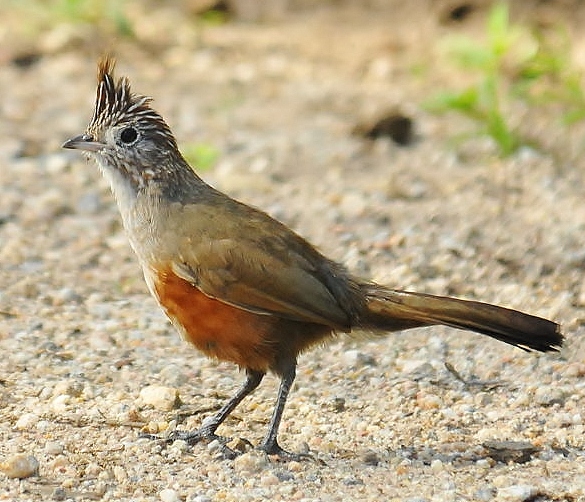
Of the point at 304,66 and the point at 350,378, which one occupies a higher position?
the point at 304,66

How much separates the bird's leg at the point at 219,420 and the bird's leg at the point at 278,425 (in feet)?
0.49

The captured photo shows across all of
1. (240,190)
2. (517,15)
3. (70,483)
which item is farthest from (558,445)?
(517,15)

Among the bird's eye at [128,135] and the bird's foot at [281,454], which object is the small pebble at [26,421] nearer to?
the bird's foot at [281,454]

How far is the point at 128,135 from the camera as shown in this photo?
18.6 ft

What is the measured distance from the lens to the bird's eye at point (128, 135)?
18.6ft

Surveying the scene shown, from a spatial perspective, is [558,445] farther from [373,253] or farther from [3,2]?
[3,2]

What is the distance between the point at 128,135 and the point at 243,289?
103 cm

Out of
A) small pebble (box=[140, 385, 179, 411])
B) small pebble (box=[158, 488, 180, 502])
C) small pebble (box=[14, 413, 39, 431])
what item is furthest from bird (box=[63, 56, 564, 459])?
small pebble (box=[14, 413, 39, 431])

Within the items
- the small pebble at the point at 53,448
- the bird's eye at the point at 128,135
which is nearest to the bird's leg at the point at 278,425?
the small pebble at the point at 53,448

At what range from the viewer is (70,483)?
465cm

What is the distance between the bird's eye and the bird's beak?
0.34ft

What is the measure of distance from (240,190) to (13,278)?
2.14 metres

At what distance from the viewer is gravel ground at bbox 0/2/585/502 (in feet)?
16.2

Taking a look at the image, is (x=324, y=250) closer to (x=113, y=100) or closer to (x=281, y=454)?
(x=113, y=100)
